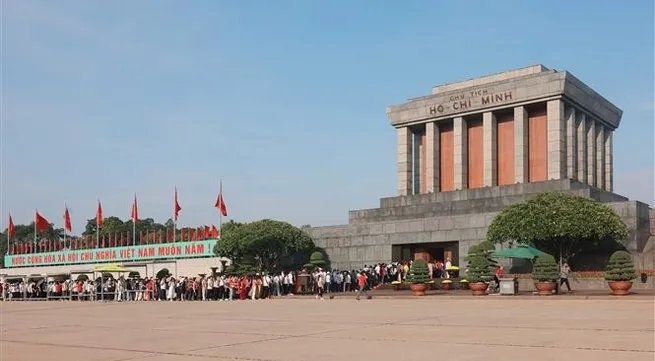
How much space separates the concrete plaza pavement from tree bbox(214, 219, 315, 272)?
22.0 meters

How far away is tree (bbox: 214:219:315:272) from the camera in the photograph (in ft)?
137

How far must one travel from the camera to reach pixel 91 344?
42.1ft

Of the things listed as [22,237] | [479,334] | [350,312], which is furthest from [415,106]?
[22,237]

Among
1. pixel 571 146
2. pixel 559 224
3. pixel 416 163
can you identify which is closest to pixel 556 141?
pixel 571 146

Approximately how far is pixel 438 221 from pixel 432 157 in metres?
6.76

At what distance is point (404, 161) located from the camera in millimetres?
45188

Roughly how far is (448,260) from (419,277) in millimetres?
10303

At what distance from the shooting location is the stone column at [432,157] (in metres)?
43.9

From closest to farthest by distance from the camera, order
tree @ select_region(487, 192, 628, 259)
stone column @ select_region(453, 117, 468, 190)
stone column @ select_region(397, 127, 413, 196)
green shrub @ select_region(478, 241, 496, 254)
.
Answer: tree @ select_region(487, 192, 628, 259), green shrub @ select_region(478, 241, 496, 254), stone column @ select_region(453, 117, 468, 190), stone column @ select_region(397, 127, 413, 196)

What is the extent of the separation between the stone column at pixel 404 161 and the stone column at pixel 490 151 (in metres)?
5.06

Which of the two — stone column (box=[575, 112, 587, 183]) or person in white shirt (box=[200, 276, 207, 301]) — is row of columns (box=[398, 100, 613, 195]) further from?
person in white shirt (box=[200, 276, 207, 301])

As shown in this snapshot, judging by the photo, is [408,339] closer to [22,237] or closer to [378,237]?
[378,237]

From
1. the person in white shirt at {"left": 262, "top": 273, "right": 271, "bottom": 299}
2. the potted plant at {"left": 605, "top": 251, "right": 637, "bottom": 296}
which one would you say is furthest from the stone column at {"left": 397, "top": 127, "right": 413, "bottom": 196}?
the potted plant at {"left": 605, "top": 251, "right": 637, "bottom": 296}

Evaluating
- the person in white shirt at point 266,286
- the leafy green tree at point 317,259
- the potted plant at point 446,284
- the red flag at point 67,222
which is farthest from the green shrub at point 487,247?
the red flag at point 67,222
